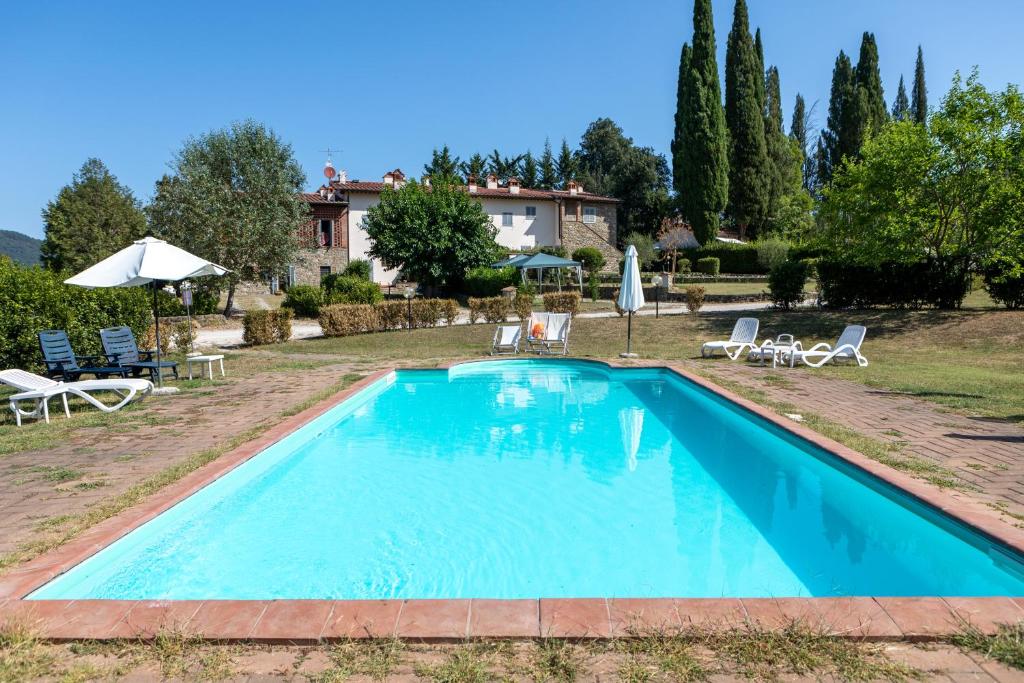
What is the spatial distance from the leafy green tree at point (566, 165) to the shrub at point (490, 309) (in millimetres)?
44932

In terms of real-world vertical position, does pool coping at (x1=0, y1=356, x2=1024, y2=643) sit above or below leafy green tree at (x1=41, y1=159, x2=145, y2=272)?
below

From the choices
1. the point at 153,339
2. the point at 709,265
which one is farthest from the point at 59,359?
the point at 709,265

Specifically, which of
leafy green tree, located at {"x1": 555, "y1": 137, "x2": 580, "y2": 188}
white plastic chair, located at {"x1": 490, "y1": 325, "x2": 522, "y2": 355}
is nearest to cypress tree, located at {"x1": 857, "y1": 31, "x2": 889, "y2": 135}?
leafy green tree, located at {"x1": 555, "y1": 137, "x2": 580, "y2": 188}

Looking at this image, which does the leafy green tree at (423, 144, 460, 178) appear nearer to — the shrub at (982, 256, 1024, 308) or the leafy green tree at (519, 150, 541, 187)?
the leafy green tree at (519, 150, 541, 187)

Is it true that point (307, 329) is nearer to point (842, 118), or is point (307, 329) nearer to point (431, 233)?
point (431, 233)

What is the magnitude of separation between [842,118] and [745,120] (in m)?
8.14

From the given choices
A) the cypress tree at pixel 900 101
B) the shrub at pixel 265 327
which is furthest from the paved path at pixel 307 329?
the cypress tree at pixel 900 101

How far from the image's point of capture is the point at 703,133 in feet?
135

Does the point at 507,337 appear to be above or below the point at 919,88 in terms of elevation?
below

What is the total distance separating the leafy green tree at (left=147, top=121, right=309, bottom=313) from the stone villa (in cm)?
843

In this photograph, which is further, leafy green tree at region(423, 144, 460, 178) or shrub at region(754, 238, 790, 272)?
leafy green tree at region(423, 144, 460, 178)

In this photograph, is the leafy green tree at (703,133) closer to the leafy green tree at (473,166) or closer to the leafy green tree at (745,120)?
the leafy green tree at (745,120)

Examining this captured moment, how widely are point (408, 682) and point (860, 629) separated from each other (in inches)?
75.0

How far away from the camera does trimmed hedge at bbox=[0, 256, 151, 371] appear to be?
400 inches
